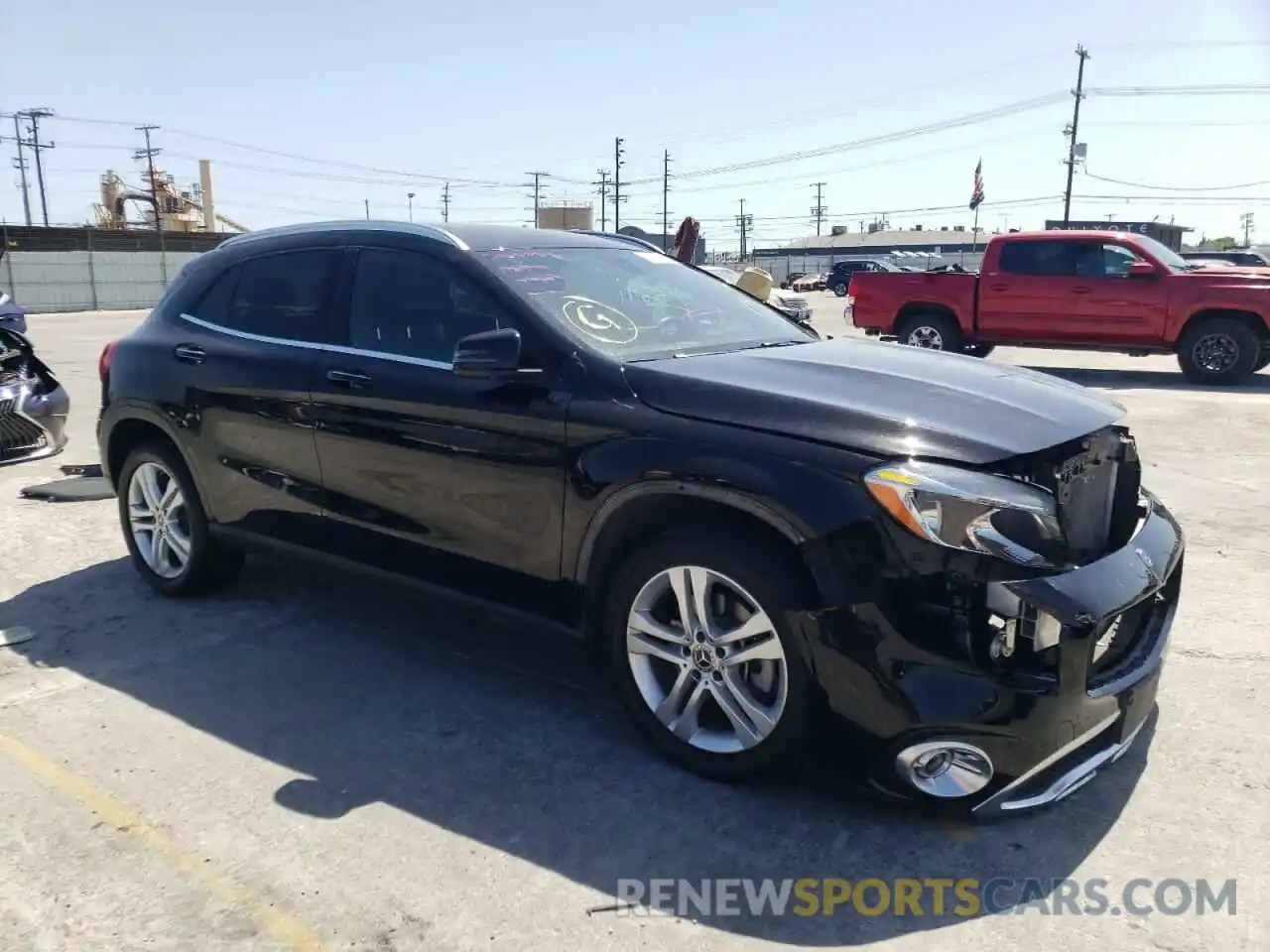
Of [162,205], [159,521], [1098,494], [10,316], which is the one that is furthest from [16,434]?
[162,205]

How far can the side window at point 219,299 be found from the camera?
15.3 ft

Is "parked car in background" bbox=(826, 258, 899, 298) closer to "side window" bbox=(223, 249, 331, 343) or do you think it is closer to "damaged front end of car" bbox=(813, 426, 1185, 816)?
"side window" bbox=(223, 249, 331, 343)

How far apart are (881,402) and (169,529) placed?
3534mm

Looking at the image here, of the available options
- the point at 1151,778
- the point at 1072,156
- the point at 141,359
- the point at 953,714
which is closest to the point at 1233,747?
the point at 1151,778

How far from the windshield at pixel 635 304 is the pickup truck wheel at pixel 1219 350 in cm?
1078

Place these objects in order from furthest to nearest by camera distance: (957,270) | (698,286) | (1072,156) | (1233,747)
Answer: (1072,156) → (957,270) → (698,286) → (1233,747)

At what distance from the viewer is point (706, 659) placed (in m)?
3.07

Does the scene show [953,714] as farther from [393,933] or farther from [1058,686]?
[393,933]

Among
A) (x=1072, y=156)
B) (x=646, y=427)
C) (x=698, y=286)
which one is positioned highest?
(x=1072, y=156)

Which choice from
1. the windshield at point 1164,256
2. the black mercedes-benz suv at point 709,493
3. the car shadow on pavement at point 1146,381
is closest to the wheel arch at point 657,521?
the black mercedes-benz suv at point 709,493

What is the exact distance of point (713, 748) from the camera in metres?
3.11

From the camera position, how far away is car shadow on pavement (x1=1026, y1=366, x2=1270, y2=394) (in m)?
12.7

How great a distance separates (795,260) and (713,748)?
8562 cm

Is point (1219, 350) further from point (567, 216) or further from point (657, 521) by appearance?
point (567, 216)
